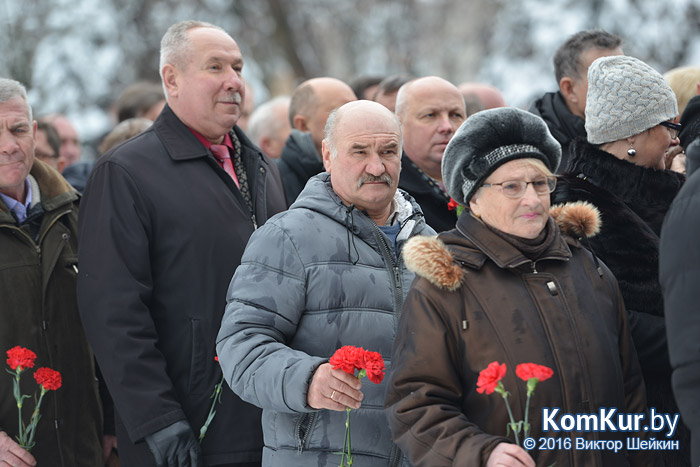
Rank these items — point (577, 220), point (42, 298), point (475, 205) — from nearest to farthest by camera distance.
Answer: point (475, 205) → point (577, 220) → point (42, 298)

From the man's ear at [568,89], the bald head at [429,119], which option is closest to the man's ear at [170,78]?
the bald head at [429,119]

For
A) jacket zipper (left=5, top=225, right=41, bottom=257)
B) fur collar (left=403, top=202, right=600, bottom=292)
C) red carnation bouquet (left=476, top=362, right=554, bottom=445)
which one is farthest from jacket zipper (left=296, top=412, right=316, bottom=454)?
jacket zipper (left=5, top=225, right=41, bottom=257)

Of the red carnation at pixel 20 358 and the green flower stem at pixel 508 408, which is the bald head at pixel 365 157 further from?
the red carnation at pixel 20 358

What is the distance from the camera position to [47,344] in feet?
13.4

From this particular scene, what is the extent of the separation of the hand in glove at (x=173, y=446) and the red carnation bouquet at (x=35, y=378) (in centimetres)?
46

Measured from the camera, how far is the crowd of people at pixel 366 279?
278cm

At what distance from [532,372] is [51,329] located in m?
2.41

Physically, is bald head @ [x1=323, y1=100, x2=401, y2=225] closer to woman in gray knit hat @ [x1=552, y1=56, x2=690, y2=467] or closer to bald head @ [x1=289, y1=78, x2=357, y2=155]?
woman in gray knit hat @ [x1=552, y1=56, x2=690, y2=467]

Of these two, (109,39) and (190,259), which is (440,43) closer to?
(109,39)

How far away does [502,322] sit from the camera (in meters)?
2.79

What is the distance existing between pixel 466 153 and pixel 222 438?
1646 mm

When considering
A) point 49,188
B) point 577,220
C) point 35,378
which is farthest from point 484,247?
point 49,188

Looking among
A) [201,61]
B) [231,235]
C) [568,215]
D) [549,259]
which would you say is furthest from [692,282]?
[201,61]

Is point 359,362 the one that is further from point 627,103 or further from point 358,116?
point 627,103
